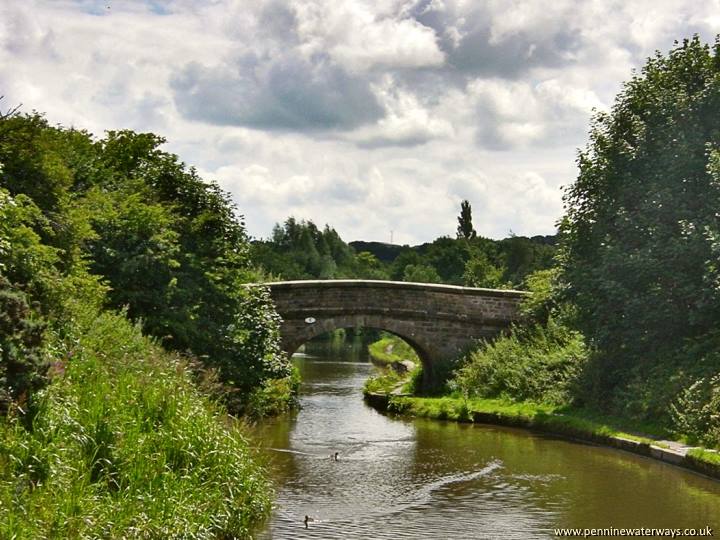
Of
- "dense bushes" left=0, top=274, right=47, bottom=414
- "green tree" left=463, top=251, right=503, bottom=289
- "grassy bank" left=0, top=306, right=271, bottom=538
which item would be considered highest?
"green tree" left=463, top=251, right=503, bottom=289

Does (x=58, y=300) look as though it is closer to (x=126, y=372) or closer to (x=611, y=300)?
(x=126, y=372)

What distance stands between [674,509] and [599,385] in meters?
8.89

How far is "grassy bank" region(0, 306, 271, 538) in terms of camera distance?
8.09m

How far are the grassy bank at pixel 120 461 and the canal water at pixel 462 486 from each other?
0.94 m

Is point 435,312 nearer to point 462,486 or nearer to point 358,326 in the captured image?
point 358,326

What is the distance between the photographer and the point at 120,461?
31.0 ft

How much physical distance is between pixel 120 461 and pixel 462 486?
6043 millimetres

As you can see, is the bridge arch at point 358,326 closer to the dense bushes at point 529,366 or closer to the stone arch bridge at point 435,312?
the stone arch bridge at point 435,312

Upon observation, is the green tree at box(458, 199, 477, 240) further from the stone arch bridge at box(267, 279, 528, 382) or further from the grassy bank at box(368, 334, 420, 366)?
the stone arch bridge at box(267, 279, 528, 382)

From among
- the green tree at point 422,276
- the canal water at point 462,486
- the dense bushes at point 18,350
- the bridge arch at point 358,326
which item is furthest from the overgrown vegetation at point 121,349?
the green tree at point 422,276

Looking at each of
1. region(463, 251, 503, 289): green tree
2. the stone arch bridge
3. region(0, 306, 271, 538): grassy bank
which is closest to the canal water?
region(0, 306, 271, 538): grassy bank

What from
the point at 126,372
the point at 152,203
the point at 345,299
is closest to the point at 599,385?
the point at 345,299

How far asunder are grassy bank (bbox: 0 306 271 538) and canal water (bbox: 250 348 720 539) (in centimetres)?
94

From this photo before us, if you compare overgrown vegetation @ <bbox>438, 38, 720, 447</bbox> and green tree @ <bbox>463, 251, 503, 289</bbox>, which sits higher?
green tree @ <bbox>463, 251, 503, 289</bbox>
